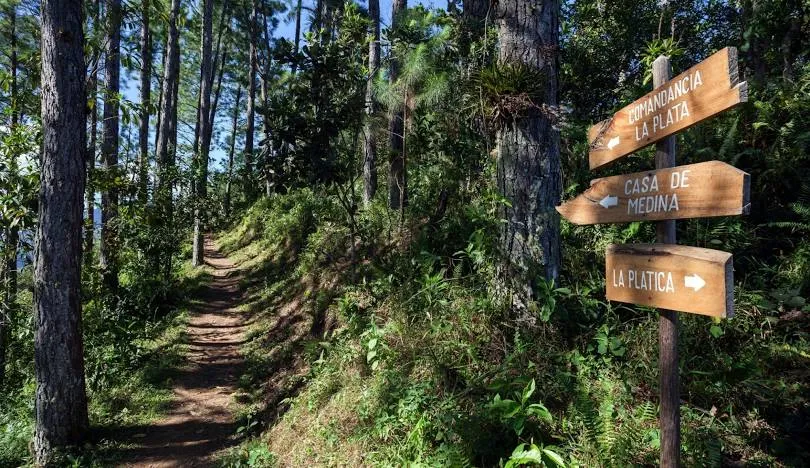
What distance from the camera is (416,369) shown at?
4090 millimetres

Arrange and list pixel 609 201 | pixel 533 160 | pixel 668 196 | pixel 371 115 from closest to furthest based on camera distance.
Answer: pixel 668 196 → pixel 609 201 → pixel 533 160 → pixel 371 115

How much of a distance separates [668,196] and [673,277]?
38cm

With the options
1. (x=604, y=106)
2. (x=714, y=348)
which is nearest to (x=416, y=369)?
(x=714, y=348)

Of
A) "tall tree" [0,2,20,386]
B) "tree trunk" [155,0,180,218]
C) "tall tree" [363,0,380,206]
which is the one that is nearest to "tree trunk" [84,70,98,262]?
"tall tree" [0,2,20,386]

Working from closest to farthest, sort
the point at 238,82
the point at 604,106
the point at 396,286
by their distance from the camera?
the point at 396,286, the point at 604,106, the point at 238,82

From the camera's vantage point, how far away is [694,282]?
2.00 m

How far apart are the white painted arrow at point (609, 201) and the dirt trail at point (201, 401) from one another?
15.9 ft

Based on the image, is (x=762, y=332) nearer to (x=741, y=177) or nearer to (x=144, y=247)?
(x=741, y=177)

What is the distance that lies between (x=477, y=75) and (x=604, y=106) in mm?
4558

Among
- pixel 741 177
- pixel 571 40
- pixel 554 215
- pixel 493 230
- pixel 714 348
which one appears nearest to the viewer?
pixel 741 177

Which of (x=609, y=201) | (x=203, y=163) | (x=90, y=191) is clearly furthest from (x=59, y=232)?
(x=203, y=163)

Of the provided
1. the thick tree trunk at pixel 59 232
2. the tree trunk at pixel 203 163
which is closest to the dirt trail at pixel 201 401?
the thick tree trunk at pixel 59 232

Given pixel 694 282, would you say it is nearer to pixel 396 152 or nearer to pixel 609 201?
pixel 609 201

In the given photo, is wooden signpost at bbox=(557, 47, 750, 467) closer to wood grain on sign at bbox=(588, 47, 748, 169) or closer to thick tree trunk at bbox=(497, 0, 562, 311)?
wood grain on sign at bbox=(588, 47, 748, 169)
